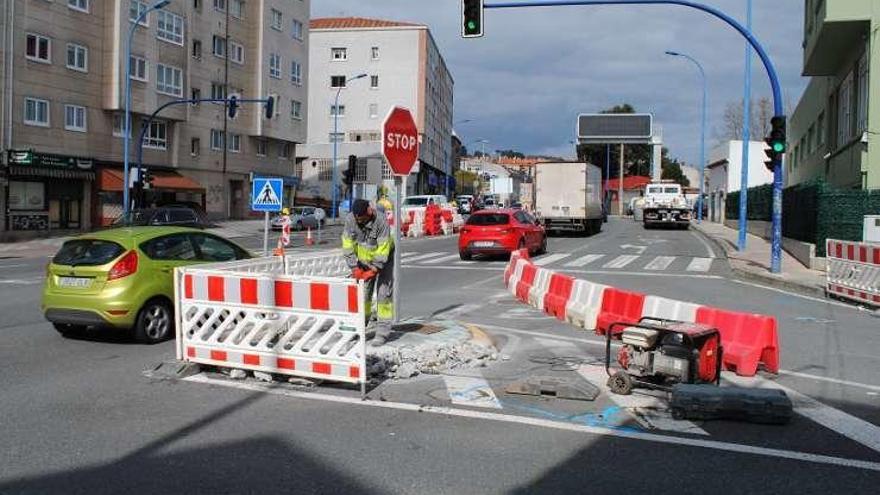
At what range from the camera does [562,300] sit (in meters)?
12.4

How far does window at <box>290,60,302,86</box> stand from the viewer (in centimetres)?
5966

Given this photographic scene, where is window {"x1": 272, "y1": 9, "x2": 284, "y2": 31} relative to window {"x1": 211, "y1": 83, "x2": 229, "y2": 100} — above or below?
above

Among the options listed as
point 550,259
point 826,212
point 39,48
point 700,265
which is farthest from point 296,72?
point 826,212

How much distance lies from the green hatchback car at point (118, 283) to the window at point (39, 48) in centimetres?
2971

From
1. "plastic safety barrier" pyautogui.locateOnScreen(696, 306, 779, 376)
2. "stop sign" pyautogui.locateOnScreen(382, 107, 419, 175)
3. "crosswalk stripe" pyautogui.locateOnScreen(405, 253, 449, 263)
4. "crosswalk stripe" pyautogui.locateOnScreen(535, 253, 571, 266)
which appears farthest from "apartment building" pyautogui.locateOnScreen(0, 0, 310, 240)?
"plastic safety barrier" pyautogui.locateOnScreen(696, 306, 779, 376)

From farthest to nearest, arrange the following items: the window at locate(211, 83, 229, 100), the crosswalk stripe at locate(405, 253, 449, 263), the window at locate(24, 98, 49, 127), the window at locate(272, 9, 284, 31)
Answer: the window at locate(272, 9, 284, 31)
the window at locate(211, 83, 229, 100)
the window at locate(24, 98, 49, 127)
the crosswalk stripe at locate(405, 253, 449, 263)

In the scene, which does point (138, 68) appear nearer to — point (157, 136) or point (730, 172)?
point (157, 136)

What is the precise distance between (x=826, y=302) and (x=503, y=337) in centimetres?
847

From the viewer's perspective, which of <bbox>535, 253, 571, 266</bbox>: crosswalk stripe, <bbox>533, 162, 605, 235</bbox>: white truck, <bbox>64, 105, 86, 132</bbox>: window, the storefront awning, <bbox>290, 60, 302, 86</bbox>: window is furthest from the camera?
<bbox>290, 60, 302, 86</bbox>: window

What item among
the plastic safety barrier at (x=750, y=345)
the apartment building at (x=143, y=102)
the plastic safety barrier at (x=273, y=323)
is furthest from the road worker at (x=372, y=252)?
the apartment building at (x=143, y=102)

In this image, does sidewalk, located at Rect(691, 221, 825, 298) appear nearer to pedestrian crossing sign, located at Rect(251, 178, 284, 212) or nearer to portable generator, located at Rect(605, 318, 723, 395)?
portable generator, located at Rect(605, 318, 723, 395)

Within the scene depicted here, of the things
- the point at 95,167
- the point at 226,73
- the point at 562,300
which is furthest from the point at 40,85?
the point at 562,300

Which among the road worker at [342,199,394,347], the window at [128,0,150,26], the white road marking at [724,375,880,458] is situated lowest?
→ the white road marking at [724,375,880,458]

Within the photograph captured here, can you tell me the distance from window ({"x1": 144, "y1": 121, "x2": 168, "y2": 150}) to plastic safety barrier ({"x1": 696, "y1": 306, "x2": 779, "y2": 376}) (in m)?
40.6
